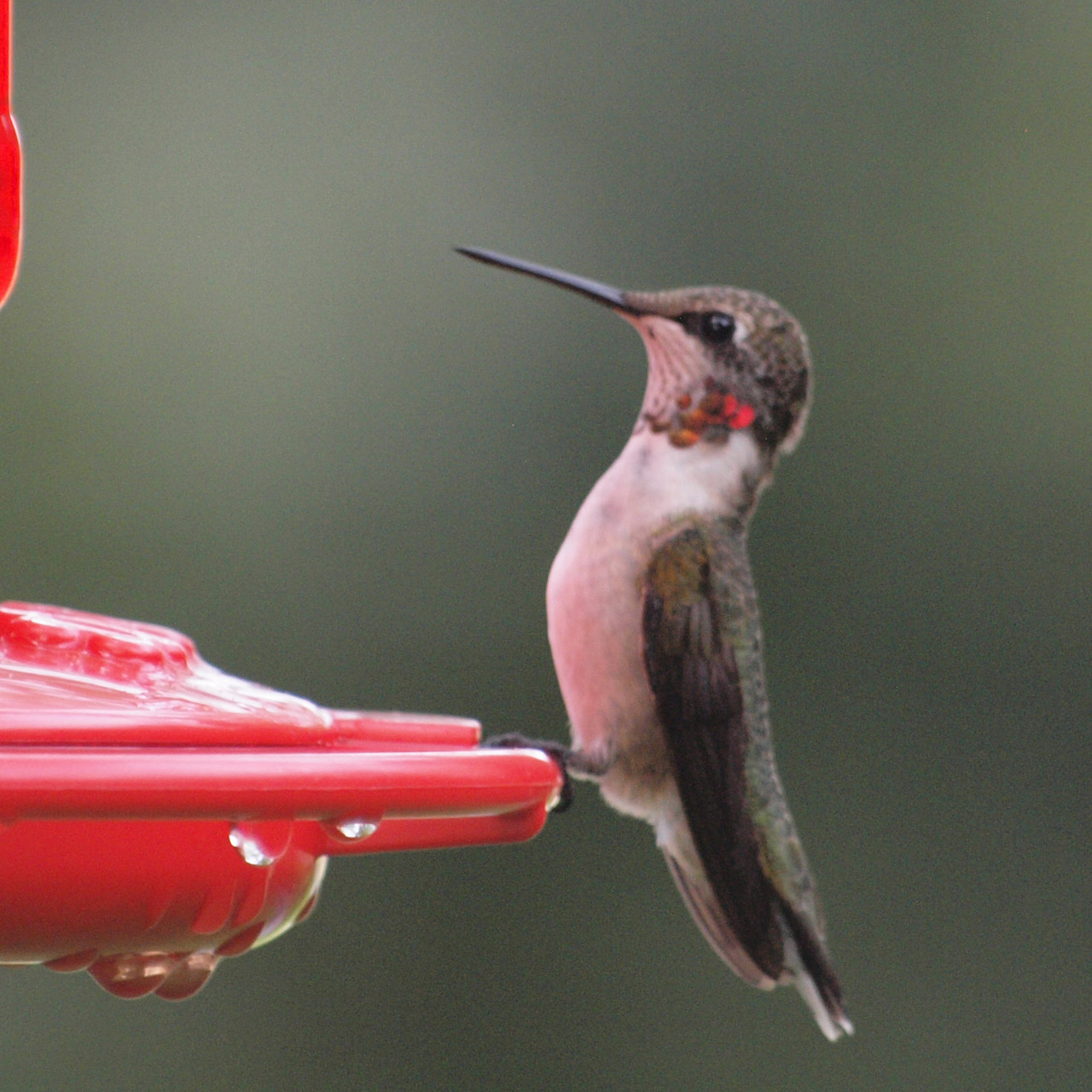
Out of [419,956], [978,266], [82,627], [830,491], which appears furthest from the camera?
[978,266]

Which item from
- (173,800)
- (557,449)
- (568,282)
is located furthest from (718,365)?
(557,449)

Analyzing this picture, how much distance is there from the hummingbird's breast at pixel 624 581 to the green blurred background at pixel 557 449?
2633mm

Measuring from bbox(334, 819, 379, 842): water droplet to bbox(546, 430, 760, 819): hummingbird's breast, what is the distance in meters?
1.13

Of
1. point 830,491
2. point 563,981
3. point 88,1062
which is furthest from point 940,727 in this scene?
point 88,1062

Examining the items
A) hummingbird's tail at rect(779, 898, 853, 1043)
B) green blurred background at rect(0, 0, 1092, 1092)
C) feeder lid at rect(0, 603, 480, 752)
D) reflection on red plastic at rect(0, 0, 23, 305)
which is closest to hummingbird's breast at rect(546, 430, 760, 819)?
hummingbird's tail at rect(779, 898, 853, 1043)

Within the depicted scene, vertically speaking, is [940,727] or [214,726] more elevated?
[214,726]

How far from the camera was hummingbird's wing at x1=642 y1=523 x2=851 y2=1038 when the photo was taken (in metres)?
2.53

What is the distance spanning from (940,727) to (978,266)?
1597mm

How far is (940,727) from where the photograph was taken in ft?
18.8

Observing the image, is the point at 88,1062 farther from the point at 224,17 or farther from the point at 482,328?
the point at 224,17

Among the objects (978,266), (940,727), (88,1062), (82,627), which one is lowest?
(88,1062)

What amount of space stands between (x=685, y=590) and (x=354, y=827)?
4.25 ft

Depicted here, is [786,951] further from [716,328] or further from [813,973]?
[716,328]

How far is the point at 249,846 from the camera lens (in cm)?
135
